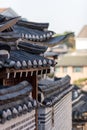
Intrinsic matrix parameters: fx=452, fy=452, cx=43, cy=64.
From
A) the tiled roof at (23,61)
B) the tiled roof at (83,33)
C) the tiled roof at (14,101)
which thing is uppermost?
the tiled roof at (23,61)

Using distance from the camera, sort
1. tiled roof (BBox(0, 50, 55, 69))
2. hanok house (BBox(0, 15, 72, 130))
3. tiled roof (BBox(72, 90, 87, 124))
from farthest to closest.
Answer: tiled roof (BBox(72, 90, 87, 124)) < tiled roof (BBox(0, 50, 55, 69)) < hanok house (BBox(0, 15, 72, 130))

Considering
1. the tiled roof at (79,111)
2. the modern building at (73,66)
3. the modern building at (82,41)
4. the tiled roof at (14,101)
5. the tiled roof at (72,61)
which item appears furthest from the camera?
the modern building at (82,41)

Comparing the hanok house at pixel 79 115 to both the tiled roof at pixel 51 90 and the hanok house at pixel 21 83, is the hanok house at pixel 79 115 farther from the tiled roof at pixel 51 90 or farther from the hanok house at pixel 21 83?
the hanok house at pixel 21 83

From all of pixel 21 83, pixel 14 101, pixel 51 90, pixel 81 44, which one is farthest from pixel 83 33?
pixel 14 101

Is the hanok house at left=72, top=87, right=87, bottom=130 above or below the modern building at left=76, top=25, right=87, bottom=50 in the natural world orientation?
below

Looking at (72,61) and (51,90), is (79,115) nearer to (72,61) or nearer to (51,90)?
(51,90)

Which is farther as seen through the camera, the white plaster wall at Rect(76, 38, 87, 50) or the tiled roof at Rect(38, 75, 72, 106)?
the white plaster wall at Rect(76, 38, 87, 50)

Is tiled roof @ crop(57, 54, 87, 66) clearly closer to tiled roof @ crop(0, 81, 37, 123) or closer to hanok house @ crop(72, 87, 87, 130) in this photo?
hanok house @ crop(72, 87, 87, 130)

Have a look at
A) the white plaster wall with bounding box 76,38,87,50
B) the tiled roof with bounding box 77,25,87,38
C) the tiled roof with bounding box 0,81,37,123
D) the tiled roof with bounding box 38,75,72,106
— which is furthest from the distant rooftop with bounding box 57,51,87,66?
the tiled roof with bounding box 0,81,37,123

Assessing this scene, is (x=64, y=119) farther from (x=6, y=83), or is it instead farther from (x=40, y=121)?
(x=6, y=83)

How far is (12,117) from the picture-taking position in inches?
278

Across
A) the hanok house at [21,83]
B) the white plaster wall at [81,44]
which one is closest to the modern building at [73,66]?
the white plaster wall at [81,44]

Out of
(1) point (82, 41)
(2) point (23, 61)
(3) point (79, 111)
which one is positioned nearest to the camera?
(2) point (23, 61)

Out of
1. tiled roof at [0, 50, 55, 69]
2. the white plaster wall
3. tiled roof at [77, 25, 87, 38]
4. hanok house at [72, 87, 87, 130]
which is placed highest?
tiled roof at [0, 50, 55, 69]
